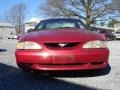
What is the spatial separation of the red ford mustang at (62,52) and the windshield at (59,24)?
1.41 meters

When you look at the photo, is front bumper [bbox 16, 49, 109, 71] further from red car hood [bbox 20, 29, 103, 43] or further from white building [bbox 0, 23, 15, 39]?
white building [bbox 0, 23, 15, 39]

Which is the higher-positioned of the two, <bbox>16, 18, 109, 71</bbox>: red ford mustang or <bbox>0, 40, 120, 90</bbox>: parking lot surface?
<bbox>16, 18, 109, 71</bbox>: red ford mustang

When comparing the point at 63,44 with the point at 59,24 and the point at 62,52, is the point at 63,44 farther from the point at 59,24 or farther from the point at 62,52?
the point at 59,24

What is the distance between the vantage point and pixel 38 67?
18.5 feet

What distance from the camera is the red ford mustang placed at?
5.55 m

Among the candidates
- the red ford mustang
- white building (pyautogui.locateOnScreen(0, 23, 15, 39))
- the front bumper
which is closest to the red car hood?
the red ford mustang

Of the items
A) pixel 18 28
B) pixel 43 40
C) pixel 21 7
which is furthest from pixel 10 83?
pixel 18 28

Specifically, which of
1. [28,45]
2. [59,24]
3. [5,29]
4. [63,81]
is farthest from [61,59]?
[5,29]

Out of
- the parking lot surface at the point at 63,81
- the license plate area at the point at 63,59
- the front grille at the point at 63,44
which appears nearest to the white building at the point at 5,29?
the parking lot surface at the point at 63,81

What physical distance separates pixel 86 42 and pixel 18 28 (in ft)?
314

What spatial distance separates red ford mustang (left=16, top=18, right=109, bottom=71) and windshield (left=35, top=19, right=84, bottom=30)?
1.41m

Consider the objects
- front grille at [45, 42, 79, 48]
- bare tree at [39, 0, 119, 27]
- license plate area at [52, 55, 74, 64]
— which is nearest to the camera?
license plate area at [52, 55, 74, 64]

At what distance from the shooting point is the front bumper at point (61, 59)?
5.54 metres

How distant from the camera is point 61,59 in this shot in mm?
5531
